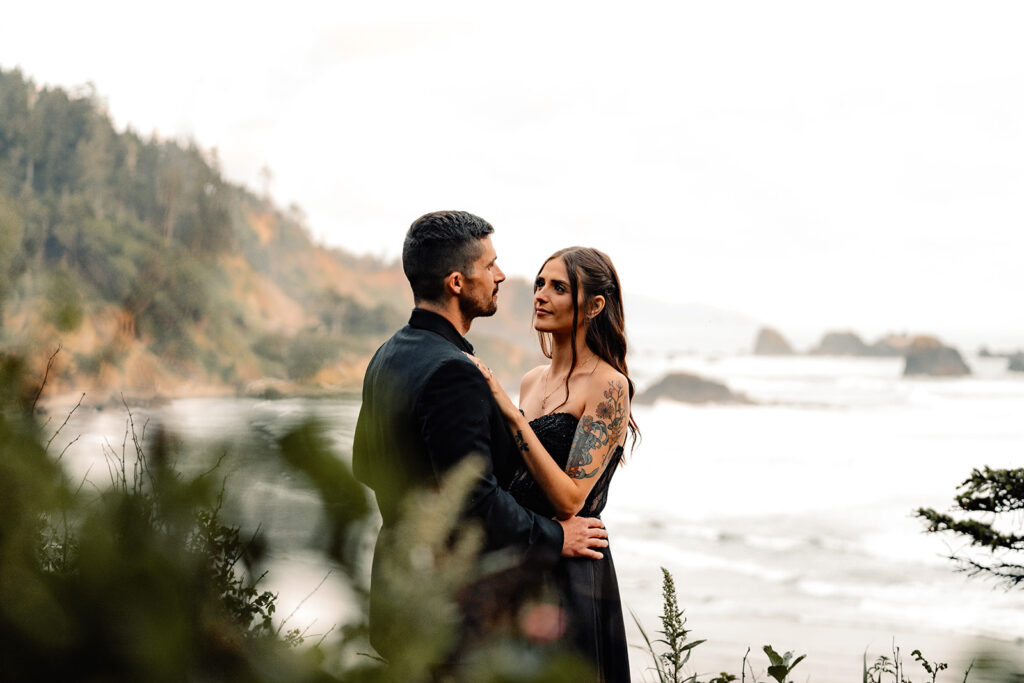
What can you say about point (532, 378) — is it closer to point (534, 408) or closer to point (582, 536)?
point (534, 408)

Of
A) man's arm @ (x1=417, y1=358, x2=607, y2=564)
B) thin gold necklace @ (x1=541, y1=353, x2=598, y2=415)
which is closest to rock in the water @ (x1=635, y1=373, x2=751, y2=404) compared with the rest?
thin gold necklace @ (x1=541, y1=353, x2=598, y2=415)

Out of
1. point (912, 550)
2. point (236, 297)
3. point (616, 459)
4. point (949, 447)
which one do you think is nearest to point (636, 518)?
point (912, 550)

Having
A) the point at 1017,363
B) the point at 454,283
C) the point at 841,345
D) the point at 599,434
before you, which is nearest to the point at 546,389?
the point at 599,434

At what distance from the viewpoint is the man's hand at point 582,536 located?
2.51 m

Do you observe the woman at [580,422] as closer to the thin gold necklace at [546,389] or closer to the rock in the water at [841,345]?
the thin gold necklace at [546,389]

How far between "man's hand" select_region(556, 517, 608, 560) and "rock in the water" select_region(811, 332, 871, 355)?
103710 millimetres

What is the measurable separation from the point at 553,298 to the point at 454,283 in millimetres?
884

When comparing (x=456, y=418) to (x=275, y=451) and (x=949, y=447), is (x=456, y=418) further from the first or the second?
(x=949, y=447)

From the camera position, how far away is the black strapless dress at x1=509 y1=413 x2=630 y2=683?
109 inches

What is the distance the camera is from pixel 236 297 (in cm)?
7494

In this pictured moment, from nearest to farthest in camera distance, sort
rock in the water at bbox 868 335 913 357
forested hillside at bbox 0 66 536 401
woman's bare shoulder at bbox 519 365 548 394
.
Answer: woman's bare shoulder at bbox 519 365 548 394, forested hillside at bbox 0 66 536 401, rock in the water at bbox 868 335 913 357

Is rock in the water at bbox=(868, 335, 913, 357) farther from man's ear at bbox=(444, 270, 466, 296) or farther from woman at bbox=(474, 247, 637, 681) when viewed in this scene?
man's ear at bbox=(444, 270, 466, 296)

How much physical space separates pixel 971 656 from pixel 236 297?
77876 mm

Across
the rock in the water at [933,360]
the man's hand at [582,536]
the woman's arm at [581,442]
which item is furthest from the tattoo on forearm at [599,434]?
the rock in the water at [933,360]
